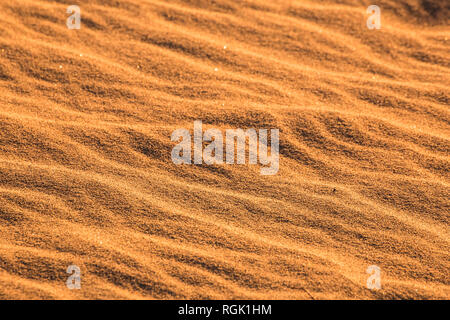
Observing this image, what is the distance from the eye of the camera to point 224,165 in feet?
7.89

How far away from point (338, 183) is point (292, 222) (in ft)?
1.10

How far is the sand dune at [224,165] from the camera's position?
197cm

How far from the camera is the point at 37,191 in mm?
2193

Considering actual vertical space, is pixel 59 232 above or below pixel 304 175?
below

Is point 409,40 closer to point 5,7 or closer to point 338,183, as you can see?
point 338,183

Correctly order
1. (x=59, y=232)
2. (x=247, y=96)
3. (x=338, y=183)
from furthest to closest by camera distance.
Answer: (x=247, y=96) < (x=338, y=183) < (x=59, y=232)

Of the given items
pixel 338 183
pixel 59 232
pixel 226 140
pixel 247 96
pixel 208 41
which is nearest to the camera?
pixel 59 232

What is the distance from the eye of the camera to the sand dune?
197 cm

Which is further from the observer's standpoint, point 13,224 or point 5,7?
point 5,7

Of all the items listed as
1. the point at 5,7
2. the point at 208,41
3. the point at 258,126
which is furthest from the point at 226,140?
the point at 5,7

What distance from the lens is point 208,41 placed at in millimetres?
3029
